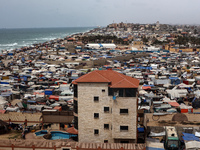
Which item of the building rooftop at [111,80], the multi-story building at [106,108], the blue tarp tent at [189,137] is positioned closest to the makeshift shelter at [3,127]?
the multi-story building at [106,108]

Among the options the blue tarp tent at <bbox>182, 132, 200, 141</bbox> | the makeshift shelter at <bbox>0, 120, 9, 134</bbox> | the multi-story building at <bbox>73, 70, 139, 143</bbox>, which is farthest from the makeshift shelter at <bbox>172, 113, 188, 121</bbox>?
the makeshift shelter at <bbox>0, 120, 9, 134</bbox>

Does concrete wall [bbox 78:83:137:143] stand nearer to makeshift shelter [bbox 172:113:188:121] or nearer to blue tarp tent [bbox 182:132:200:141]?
blue tarp tent [bbox 182:132:200:141]

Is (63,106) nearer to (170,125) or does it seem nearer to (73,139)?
(73,139)

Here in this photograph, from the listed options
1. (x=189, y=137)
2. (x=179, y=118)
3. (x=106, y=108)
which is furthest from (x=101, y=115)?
(x=179, y=118)

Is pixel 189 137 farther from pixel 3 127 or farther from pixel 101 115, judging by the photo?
pixel 3 127

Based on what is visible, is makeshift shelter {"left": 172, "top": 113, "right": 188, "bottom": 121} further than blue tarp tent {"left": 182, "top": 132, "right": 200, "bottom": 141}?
Yes

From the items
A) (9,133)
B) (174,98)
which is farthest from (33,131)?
(174,98)

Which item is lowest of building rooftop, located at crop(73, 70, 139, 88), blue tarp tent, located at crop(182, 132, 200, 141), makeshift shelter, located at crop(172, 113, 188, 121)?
blue tarp tent, located at crop(182, 132, 200, 141)
